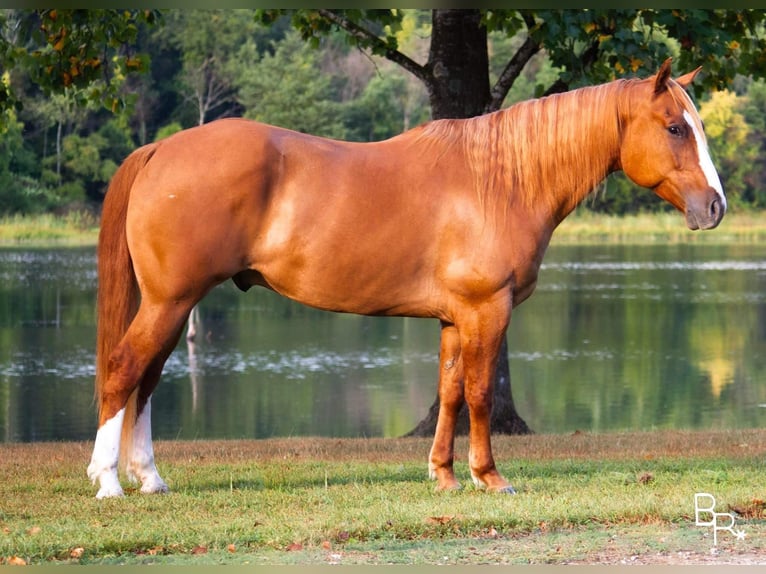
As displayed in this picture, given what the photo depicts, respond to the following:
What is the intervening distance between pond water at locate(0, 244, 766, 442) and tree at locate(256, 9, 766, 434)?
4679mm

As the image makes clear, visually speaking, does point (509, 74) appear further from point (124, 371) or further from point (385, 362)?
point (385, 362)

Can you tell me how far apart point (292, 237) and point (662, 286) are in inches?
1156

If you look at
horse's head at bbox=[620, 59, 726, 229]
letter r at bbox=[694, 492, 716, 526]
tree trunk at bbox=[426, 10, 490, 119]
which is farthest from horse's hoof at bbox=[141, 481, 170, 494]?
tree trunk at bbox=[426, 10, 490, 119]

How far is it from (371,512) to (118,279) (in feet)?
6.81

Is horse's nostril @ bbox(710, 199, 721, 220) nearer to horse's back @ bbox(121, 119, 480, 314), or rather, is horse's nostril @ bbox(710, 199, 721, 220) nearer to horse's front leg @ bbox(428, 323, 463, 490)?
horse's back @ bbox(121, 119, 480, 314)

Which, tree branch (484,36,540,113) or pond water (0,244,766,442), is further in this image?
pond water (0,244,766,442)

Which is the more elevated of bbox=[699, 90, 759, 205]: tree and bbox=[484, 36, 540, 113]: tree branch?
bbox=[699, 90, 759, 205]: tree

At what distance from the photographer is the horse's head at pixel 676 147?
7.47 meters

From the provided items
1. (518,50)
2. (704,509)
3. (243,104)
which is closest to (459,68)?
(518,50)

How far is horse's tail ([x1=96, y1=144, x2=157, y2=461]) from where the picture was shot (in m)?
7.58

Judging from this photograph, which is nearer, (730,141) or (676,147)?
(676,147)

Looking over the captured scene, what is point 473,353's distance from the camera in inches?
296

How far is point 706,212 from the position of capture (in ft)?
24.5

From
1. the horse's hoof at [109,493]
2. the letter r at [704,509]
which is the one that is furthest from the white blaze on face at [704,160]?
the horse's hoof at [109,493]
